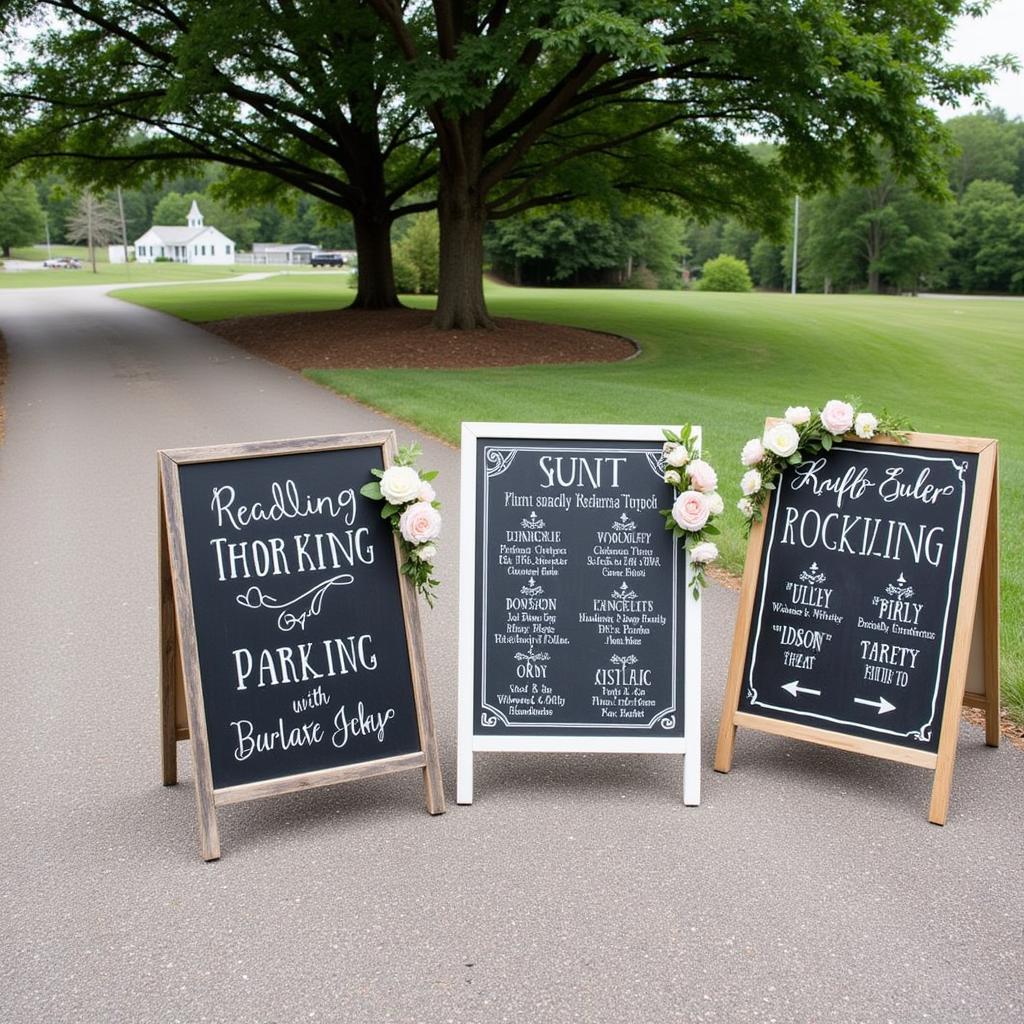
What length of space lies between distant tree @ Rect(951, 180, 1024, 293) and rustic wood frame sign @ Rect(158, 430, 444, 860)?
87670 mm

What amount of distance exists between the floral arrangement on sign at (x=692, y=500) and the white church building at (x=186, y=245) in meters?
123

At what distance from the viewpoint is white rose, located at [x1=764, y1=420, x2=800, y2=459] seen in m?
4.39

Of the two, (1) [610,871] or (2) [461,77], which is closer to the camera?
(1) [610,871]

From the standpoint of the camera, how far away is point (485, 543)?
14.3 ft

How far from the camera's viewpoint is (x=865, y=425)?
14.3ft

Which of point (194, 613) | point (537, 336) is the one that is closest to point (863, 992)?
point (194, 613)

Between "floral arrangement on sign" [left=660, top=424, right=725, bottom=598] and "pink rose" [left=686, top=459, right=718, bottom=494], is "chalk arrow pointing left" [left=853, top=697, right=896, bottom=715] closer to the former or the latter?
"floral arrangement on sign" [left=660, top=424, right=725, bottom=598]

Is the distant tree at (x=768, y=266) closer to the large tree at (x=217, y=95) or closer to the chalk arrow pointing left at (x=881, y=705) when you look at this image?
the large tree at (x=217, y=95)

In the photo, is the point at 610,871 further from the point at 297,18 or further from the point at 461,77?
the point at 297,18

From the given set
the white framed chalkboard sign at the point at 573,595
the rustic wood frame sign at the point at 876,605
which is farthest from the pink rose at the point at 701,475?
the rustic wood frame sign at the point at 876,605

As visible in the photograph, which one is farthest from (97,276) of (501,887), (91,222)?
(501,887)

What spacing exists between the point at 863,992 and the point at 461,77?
16408 millimetres

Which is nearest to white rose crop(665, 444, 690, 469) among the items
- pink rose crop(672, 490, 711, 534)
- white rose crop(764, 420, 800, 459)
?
pink rose crop(672, 490, 711, 534)

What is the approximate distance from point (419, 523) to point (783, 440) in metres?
1.57
